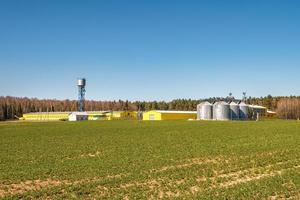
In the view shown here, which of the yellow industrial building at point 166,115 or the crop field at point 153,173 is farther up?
the yellow industrial building at point 166,115

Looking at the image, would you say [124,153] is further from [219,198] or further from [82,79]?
[82,79]

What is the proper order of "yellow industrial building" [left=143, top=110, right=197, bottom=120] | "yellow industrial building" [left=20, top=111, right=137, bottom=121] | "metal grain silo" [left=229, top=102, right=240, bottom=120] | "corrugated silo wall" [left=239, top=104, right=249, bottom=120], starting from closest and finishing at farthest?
1. "metal grain silo" [left=229, top=102, right=240, bottom=120]
2. "corrugated silo wall" [left=239, top=104, right=249, bottom=120]
3. "yellow industrial building" [left=143, top=110, right=197, bottom=120]
4. "yellow industrial building" [left=20, top=111, right=137, bottom=121]

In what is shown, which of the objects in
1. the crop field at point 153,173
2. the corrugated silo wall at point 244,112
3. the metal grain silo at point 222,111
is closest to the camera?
the crop field at point 153,173

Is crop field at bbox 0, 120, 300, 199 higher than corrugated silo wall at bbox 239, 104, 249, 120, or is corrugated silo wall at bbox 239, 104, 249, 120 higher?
corrugated silo wall at bbox 239, 104, 249, 120

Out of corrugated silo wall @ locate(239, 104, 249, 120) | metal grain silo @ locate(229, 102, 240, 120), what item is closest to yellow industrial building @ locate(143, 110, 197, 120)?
metal grain silo @ locate(229, 102, 240, 120)

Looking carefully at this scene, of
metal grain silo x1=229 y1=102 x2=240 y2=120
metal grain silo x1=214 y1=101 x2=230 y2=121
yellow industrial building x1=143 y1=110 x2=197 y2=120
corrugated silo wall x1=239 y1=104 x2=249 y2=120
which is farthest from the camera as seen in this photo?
yellow industrial building x1=143 y1=110 x2=197 y2=120

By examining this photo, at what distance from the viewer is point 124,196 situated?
1795cm

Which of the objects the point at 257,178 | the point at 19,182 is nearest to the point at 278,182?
the point at 257,178

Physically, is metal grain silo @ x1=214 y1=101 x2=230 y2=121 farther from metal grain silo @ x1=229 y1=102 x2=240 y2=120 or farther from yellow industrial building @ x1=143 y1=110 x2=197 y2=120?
yellow industrial building @ x1=143 y1=110 x2=197 y2=120

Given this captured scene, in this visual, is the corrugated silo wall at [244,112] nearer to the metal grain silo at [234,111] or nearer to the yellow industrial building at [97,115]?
the metal grain silo at [234,111]

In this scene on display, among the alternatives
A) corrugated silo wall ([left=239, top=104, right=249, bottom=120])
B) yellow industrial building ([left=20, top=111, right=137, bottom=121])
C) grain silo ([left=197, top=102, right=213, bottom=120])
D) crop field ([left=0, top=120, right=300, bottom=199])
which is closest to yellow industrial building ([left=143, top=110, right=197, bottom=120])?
grain silo ([left=197, top=102, right=213, bottom=120])

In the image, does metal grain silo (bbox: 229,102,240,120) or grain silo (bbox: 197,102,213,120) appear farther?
metal grain silo (bbox: 229,102,240,120)

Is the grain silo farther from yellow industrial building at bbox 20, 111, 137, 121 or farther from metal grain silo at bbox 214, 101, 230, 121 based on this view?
yellow industrial building at bbox 20, 111, 137, 121

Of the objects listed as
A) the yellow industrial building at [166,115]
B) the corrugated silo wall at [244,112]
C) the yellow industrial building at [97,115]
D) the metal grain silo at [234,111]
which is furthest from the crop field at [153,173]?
the yellow industrial building at [97,115]
